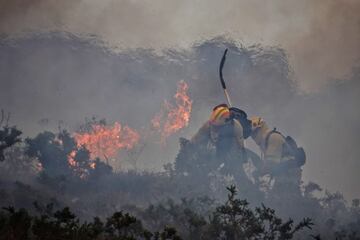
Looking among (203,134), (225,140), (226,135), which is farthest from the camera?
(203,134)

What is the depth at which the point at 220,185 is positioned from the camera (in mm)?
47344

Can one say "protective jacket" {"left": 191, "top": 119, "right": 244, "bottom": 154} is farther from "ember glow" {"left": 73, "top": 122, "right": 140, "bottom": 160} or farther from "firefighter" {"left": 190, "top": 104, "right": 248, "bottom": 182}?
"ember glow" {"left": 73, "top": 122, "right": 140, "bottom": 160}

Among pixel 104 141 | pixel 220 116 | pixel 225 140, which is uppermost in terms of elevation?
pixel 104 141

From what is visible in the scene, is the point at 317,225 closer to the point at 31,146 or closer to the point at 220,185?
the point at 220,185

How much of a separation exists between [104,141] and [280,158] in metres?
36.2

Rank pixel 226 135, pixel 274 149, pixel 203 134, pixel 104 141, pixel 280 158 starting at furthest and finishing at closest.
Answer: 1. pixel 104 141
2. pixel 203 134
3. pixel 274 149
4. pixel 280 158
5. pixel 226 135

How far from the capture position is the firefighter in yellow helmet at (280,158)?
152 ft

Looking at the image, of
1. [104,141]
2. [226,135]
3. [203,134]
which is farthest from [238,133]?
[104,141]

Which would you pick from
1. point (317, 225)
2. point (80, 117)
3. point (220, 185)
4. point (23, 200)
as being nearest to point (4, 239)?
point (23, 200)

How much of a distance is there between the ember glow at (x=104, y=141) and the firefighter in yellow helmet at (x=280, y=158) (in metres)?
29.3

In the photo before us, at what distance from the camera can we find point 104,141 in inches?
2817

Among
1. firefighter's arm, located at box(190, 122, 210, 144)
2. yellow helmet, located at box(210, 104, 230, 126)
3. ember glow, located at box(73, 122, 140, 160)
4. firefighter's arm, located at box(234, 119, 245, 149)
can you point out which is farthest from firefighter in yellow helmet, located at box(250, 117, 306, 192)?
ember glow, located at box(73, 122, 140, 160)

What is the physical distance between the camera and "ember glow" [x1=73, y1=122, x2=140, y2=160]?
68.4 meters

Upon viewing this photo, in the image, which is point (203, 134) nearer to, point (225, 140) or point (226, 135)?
point (225, 140)
